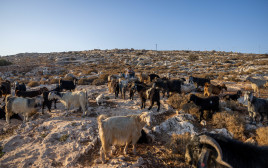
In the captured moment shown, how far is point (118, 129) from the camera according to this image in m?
4.57

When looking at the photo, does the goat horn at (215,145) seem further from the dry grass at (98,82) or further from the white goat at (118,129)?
the dry grass at (98,82)

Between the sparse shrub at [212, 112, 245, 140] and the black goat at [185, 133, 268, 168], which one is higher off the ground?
the black goat at [185, 133, 268, 168]

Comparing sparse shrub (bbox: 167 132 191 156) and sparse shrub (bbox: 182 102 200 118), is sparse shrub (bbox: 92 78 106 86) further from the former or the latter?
sparse shrub (bbox: 167 132 191 156)

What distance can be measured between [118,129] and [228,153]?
2.99 meters

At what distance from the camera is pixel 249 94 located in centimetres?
636

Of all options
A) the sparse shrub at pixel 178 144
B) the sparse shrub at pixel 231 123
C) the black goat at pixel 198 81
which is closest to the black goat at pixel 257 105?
the sparse shrub at pixel 231 123

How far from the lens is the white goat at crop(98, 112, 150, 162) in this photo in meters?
4.38

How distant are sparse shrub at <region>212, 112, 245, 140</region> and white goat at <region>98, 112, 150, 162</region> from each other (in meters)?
3.91

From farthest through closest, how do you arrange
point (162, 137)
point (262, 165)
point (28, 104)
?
point (28, 104) → point (162, 137) → point (262, 165)

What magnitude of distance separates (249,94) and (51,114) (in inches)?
412

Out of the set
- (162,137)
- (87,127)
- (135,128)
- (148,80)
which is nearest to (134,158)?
(135,128)

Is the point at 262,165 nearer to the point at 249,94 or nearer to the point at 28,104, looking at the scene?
the point at 249,94

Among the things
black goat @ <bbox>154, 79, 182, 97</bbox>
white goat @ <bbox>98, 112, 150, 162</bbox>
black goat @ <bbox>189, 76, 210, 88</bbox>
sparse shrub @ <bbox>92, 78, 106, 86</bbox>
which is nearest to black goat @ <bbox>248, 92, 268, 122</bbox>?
black goat @ <bbox>154, 79, 182, 97</bbox>

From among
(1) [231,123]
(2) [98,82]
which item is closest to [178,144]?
(1) [231,123]
